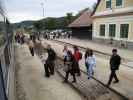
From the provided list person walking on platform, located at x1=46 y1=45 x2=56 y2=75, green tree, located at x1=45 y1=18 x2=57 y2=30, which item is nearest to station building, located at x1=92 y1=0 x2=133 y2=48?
person walking on platform, located at x1=46 y1=45 x2=56 y2=75

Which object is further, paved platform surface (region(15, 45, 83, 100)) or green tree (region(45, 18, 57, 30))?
green tree (region(45, 18, 57, 30))

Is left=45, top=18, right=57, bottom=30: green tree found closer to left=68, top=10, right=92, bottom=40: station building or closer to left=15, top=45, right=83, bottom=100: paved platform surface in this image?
left=68, top=10, right=92, bottom=40: station building

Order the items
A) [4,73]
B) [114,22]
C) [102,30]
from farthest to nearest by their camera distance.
→ [102,30], [114,22], [4,73]

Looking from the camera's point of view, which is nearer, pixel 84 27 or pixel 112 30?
pixel 112 30

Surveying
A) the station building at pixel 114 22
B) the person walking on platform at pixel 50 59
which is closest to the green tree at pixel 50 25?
the station building at pixel 114 22

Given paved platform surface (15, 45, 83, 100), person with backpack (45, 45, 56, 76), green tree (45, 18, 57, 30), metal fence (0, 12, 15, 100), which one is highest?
green tree (45, 18, 57, 30)

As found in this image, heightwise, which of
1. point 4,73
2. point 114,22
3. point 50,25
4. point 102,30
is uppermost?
point 50,25

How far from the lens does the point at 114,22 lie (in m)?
22.7

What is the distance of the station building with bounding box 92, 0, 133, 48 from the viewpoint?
20.2 meters

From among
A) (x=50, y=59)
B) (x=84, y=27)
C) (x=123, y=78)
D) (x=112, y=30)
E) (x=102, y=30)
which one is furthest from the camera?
(x=84, y=27)

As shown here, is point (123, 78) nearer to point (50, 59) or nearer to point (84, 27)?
point (50, 59)

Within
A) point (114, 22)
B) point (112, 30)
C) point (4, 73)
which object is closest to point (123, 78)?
point (4, 73)

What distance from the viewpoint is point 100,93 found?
7270 millimetres

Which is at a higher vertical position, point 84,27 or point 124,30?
point 84,27
